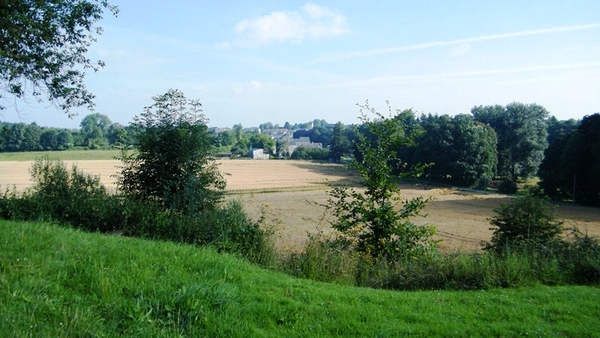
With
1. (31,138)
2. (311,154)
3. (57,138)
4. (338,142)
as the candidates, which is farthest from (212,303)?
(311,154)

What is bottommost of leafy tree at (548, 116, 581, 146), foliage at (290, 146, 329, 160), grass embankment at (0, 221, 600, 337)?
grass embankment at (0, 221, 600, 337)

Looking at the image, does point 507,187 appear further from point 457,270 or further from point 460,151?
point 457,270

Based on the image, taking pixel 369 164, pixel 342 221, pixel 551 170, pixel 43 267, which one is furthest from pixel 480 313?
pixel 551 170

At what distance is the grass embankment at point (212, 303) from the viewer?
12.1 ft

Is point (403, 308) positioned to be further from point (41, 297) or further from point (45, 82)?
point (45, 82)

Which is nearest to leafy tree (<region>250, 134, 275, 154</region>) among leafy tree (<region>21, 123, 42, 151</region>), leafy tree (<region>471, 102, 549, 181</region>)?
leafy tree (<region>21, 123, 42, 151</region>)

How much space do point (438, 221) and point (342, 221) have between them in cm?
2870

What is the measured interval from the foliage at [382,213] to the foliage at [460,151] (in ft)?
203

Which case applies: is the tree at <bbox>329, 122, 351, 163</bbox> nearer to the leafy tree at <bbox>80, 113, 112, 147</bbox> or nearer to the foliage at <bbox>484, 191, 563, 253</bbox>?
the leafy tree at <bbox>80, 113, 112, 147</bbox>

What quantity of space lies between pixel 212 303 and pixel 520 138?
8485 cm

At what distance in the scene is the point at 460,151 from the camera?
233 feet

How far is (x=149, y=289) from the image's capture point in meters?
4.23

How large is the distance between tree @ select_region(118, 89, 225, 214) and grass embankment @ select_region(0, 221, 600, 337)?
5.74m

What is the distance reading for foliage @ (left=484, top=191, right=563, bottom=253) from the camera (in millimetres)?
10708
